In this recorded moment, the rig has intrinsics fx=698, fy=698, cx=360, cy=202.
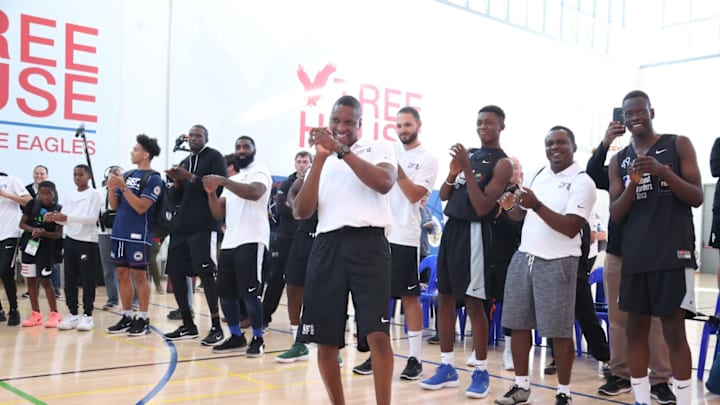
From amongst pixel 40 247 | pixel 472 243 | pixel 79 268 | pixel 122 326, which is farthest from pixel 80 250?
pixel 472 243

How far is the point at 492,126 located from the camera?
457 centimetres

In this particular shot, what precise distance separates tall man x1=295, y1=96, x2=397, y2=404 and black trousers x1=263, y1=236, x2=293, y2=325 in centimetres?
317

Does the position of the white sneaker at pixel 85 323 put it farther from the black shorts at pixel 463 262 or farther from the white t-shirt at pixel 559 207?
the white t-shirt at pixel 559 207

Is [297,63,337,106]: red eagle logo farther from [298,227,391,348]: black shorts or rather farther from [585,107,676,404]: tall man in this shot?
[298,227,391,348]: black shorts

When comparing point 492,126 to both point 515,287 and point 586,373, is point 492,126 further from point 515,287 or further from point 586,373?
point 586,373

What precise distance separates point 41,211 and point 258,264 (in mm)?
2838

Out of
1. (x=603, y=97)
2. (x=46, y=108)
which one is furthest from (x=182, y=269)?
(x=603, y=97)

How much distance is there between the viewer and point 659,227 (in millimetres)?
3613

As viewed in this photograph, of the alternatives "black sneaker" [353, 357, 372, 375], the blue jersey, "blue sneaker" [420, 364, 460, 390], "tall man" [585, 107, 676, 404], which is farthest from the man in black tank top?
the blue jersey

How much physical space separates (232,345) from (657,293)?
3452mm

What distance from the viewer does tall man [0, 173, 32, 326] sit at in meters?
6.89

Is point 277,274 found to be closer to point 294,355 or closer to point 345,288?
point 294,355

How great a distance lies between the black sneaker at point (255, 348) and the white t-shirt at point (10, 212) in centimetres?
310

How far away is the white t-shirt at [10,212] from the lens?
275 inches
